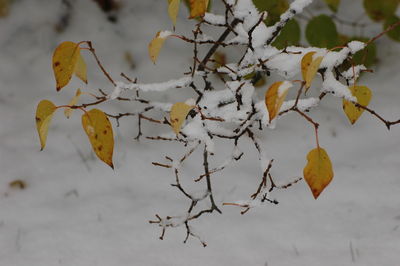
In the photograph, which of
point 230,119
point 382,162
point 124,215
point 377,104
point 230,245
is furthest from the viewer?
point 377,104

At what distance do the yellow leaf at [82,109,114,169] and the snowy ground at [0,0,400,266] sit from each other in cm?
51

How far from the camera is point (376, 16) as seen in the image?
4.80 ft

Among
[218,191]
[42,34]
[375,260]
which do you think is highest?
[42,34]

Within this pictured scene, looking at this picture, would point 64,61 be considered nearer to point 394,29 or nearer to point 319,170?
point 319,170

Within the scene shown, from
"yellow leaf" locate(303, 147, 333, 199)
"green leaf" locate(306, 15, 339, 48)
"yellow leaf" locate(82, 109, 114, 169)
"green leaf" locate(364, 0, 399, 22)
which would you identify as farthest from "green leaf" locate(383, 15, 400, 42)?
"yellow leaf" locate(82, 109, 114, 169)

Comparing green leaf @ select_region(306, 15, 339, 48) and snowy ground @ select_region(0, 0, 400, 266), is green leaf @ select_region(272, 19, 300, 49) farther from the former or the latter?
snowy ground @ select_region(0, 0, 400, 266)

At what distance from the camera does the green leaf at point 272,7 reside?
46.5 inches

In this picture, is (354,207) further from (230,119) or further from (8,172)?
(8,172)

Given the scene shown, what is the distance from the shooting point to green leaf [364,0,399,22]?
4.64 feet

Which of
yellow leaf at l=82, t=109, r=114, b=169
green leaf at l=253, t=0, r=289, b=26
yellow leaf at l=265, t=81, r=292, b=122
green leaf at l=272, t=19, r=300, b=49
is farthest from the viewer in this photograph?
green leaf at l=272, t=19, r=300, b=49

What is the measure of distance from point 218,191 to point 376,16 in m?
0.74

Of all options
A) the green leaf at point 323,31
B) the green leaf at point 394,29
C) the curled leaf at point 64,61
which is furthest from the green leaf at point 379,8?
the curled leaf at point 64,61

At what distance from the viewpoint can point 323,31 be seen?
1.38m

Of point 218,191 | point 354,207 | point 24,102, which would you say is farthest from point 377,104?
point 24,102
